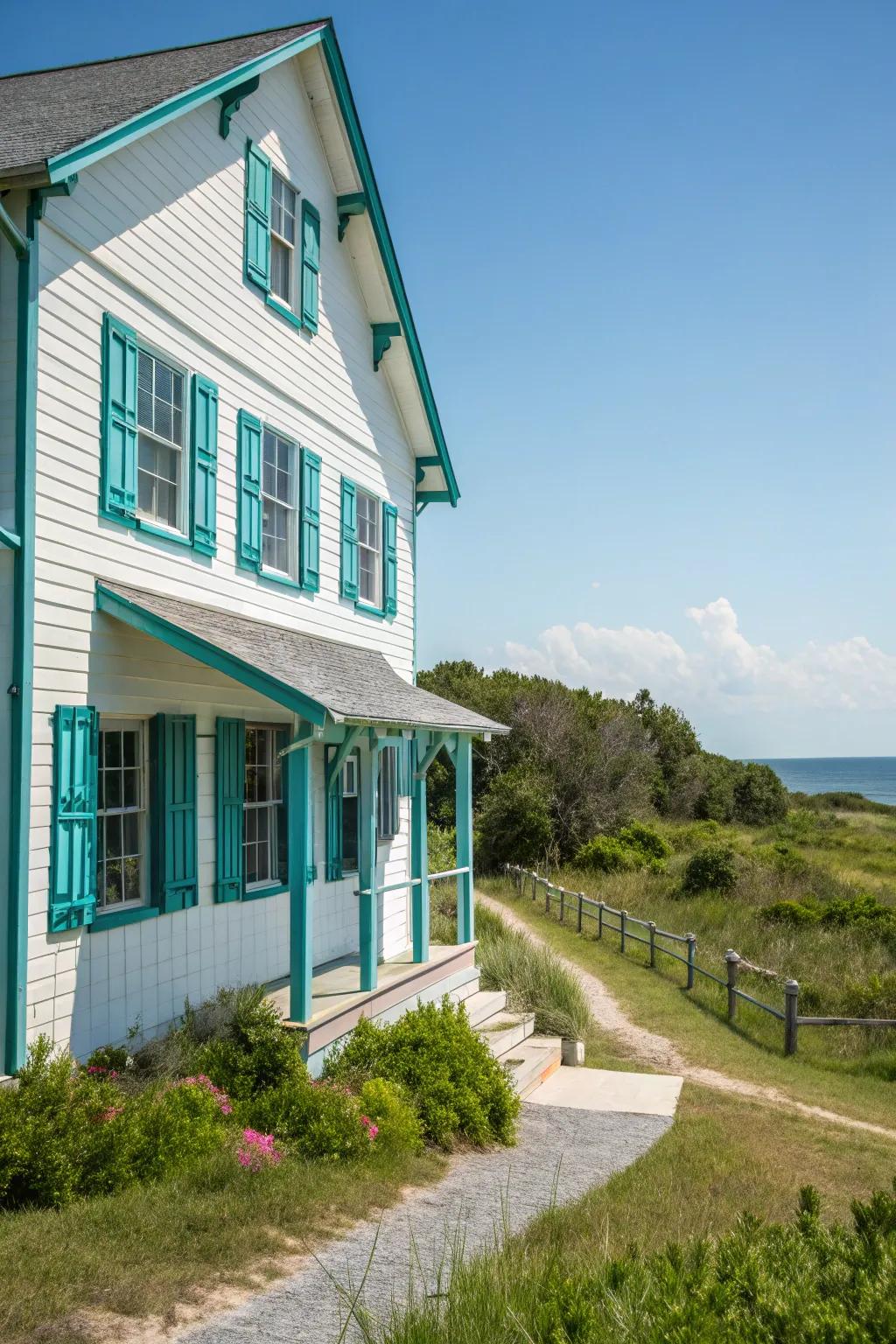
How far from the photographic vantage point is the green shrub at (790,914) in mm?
19266

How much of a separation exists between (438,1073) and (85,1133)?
331 cm

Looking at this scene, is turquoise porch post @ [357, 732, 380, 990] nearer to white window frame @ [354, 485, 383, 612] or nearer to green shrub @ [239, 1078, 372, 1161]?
green shrub @ [239, 1078, 372, 1161]

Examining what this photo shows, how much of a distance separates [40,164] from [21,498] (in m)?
2.39

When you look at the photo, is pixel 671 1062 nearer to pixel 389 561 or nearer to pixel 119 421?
pixel 389 561

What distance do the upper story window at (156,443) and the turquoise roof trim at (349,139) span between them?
1329 millimetres

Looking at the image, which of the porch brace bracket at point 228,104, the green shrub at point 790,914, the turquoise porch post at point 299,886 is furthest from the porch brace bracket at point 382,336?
the green shrub at point 790,914

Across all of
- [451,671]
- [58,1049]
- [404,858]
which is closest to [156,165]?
[58,1049]

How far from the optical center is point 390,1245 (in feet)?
20.8

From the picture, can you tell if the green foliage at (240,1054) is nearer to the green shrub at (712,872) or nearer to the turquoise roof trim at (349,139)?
the turquoise roof trim at (349,139)

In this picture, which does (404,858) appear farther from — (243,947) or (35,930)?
(35,930)

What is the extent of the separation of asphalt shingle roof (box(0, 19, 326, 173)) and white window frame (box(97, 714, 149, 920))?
4.36 m

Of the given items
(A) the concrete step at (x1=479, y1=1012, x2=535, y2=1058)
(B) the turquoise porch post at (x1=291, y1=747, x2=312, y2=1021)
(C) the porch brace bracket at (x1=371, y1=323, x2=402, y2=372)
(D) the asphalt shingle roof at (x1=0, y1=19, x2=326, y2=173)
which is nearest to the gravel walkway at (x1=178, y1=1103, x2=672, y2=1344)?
(A) the concrete step at (x1=479, y1=1012, x2=535, y2=1058)

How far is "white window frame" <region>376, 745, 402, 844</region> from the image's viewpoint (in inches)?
559

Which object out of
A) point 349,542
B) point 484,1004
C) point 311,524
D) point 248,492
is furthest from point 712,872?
point 248,492
